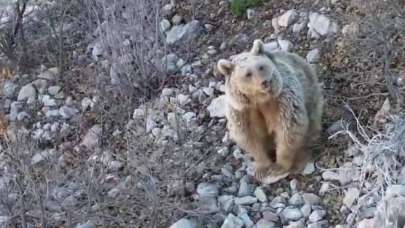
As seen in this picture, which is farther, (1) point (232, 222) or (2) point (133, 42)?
(2) point (133, 42)

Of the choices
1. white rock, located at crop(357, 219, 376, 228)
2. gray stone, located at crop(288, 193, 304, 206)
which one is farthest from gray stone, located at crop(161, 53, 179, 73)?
white rock, located at crop(357, 219, 376, 228)

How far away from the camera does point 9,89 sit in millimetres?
6762

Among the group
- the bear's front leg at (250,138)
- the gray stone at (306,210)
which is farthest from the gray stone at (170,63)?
the gray stone at (306,210)

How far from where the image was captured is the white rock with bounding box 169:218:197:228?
4.93 m

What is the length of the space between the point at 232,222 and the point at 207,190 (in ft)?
1.08

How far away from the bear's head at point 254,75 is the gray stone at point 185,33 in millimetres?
1777

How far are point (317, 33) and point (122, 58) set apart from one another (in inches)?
52.6

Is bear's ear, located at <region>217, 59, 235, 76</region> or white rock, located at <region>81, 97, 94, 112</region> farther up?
bear's ear, located at <region>217, 59, 235, 76</region>

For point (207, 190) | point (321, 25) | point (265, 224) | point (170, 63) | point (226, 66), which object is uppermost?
point (226, 66)

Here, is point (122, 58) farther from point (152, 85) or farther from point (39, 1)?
point (39, 1)

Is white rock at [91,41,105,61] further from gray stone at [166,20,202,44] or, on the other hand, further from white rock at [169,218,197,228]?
white rock at [169,218,197,228]

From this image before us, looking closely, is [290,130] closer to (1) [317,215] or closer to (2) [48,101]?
(1) [317,215]

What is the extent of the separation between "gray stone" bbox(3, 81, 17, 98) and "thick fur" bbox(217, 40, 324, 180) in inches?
89.5

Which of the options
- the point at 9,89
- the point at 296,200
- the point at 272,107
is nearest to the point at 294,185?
the point at 296,200
